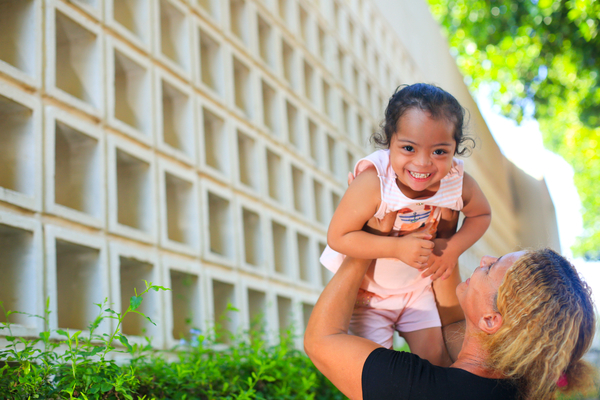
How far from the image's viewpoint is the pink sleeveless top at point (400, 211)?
50.3 inches

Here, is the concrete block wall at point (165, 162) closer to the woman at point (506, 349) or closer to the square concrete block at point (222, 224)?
the square concrete block at point (222, 224)

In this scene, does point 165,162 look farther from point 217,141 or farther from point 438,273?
point 438,273

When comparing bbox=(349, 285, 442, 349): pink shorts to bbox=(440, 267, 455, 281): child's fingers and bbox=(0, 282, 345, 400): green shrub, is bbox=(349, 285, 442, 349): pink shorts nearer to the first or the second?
bbox=(440, 267, 455, 281): child's fingers

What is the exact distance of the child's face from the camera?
1.27 m

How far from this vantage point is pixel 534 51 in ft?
22.3

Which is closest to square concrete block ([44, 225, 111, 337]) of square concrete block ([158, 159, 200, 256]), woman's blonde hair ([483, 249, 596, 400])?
square concrete block ([158, 159, 200, 256])

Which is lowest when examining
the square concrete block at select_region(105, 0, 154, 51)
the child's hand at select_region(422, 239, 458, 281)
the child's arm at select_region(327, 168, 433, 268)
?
the child's hand at select_region(422, 239, 458, 281)

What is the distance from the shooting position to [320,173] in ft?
11.9

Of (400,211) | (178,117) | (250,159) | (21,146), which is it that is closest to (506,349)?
(400,211)

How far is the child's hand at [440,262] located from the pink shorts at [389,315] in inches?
4.0

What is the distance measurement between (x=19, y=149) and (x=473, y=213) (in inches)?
50.8

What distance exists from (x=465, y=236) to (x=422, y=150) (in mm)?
260

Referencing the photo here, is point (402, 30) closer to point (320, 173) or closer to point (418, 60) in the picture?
point (418, 60)

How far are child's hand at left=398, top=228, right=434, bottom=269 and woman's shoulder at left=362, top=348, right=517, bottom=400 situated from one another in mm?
201
